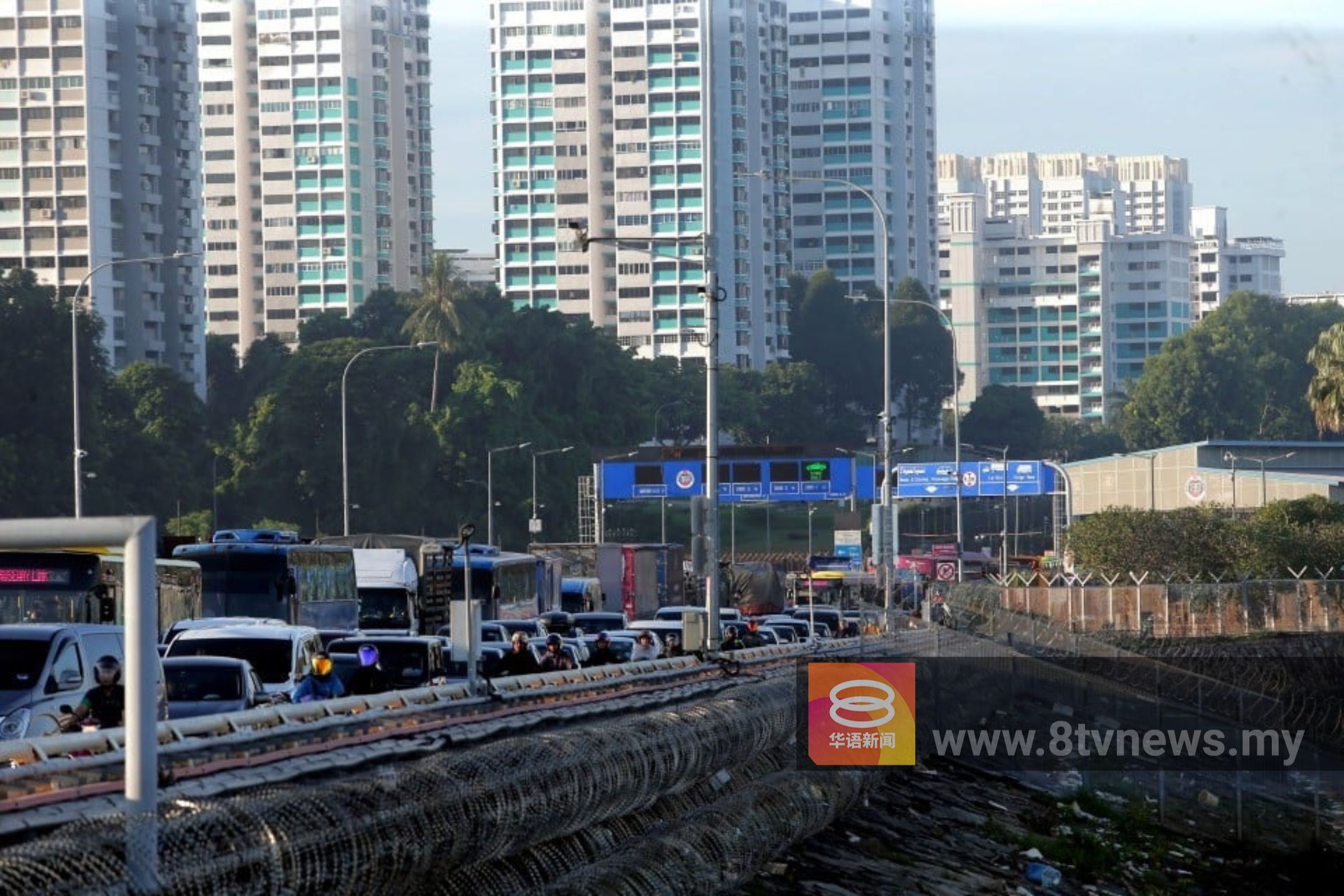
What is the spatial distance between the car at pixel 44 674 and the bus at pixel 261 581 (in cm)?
1849

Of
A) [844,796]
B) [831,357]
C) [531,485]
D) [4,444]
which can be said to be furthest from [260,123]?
[844,796]

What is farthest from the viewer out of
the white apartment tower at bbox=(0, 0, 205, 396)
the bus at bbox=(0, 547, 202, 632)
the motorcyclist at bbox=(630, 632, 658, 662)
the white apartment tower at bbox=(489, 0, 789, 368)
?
the white apartment tower at bbox=(489, 0, 789, 368)

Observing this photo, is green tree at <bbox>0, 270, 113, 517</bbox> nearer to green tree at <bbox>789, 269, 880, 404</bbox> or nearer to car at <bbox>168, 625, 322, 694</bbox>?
car at <bbox>168, 625, 322, 694</bbox>

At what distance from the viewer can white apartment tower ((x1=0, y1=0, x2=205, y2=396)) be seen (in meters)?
136

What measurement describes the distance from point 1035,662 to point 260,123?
169640 mm

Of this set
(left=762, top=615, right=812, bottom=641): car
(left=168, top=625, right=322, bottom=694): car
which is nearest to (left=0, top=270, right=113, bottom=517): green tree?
(left=762, top=615, right=812, bottom=641): car

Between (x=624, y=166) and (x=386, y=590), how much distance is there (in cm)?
14295

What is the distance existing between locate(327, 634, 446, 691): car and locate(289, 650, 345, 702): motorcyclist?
205 inches

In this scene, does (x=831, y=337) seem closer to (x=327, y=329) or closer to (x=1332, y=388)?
(x=327, y=329)

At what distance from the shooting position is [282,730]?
13414mm

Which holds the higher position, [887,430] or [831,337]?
[831,337]

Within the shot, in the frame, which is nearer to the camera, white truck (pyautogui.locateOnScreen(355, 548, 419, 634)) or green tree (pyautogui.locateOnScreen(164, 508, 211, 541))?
white truck (pyautogui.locateOnScreen(355, 548, 419, 634))

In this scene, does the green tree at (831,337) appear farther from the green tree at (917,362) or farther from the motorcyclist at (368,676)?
the motorcyclist at (368,676)

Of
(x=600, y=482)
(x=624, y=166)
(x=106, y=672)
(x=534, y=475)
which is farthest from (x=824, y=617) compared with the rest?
(x=624, y=166)
